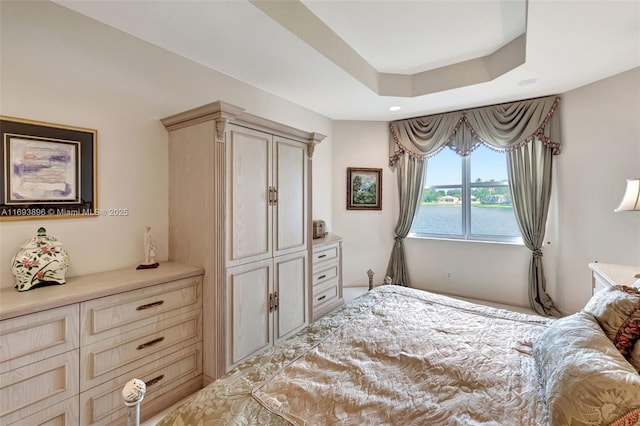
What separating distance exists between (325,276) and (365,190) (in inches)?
68.8

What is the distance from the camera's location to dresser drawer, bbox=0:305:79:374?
134cm

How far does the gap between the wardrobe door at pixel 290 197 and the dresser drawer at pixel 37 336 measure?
1419mm

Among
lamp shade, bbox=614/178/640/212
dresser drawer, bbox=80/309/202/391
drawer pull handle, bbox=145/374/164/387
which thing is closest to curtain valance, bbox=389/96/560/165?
lamp shade, bbox=614/178/640/212

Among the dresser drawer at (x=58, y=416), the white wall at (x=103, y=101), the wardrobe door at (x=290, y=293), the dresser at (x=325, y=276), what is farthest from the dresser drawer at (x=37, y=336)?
the dresser at (x=325, y=276)

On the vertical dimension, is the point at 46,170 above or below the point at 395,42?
below

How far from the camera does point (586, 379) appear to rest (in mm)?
906

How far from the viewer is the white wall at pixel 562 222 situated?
118 inches

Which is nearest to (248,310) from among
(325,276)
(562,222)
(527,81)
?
(325,276)

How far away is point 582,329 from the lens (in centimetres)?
120

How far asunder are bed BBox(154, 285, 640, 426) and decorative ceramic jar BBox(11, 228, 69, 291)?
1.29 metres

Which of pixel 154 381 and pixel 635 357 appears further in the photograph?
pixel 154 381

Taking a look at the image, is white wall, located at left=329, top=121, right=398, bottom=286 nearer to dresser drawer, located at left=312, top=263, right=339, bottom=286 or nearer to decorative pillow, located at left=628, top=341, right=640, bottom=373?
dresser drawer, located at left=312, top=263, right=339, bottom=286

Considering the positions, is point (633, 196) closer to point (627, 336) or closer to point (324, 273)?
point (627, 336)

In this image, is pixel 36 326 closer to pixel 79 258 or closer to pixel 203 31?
pixel 79 258
